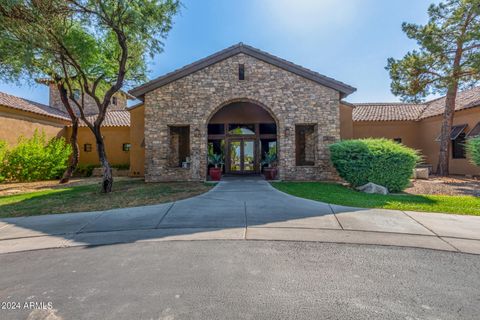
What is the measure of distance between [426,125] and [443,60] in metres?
5.91

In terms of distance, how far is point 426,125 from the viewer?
61.5 feet

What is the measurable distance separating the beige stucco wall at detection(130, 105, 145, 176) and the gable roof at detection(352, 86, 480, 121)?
16.2 meters

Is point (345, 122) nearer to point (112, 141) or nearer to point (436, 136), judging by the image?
point (436, 136)

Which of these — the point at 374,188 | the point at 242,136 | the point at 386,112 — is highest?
the point at 386,112

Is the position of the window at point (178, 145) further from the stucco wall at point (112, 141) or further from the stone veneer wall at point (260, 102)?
the stucco wall at point (112, 141)

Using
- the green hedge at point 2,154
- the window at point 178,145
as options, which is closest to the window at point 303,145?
the window at point 178,145

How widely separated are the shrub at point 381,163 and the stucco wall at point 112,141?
16833 millimetres

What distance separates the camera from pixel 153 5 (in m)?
9.39

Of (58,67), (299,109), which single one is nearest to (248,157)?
(299,109)

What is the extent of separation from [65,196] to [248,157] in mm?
10633

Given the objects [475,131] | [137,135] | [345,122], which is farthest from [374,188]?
[137,135]

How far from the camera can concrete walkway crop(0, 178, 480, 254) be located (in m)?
4.83

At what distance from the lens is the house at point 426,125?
15719mm

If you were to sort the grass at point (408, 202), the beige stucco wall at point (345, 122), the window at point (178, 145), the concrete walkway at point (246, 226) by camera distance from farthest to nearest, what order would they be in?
the window at point (178, 145) → the beige stucco wall at point (345, 122) → the grass at point (408, 202) → the concrete walkway at point (246, 226)
